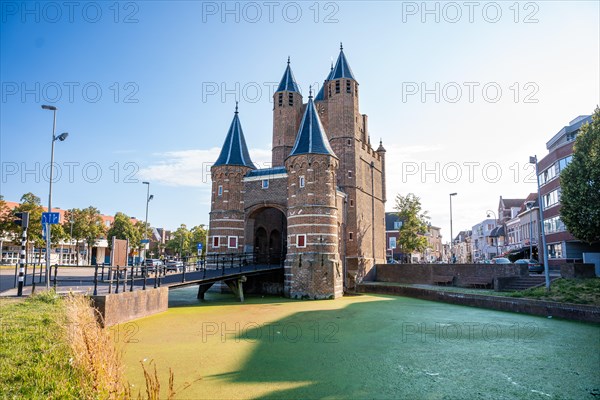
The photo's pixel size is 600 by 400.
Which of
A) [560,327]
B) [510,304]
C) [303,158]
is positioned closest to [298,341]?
[560,327]

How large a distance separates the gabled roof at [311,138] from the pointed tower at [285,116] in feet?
27.4

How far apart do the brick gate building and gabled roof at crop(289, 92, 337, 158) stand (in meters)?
0.07

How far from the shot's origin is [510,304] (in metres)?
18.7

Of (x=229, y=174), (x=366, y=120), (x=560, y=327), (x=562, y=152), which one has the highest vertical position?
(x=366, y=120)

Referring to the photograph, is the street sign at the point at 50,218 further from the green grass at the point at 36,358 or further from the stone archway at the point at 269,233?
the stone archway at the point at 269,233

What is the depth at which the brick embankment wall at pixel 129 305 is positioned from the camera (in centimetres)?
1226

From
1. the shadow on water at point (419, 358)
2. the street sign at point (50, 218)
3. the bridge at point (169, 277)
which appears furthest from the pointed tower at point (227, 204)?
the street sign at point (50, 218)

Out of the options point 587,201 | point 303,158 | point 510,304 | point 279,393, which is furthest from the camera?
point 303,158

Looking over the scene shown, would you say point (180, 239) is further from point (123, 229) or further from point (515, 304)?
point (515, 304)

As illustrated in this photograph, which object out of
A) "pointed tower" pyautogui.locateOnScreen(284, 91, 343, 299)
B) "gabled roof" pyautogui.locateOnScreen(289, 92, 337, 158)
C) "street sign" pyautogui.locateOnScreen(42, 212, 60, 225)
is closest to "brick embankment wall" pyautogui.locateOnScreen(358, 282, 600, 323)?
"pointed tower" pyautogui.locateOnScreen(284, 91, 343, 299)

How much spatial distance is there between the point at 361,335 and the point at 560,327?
7.68 metres

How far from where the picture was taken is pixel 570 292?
61.8 feet

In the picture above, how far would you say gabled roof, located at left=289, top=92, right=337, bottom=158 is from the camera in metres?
26.7

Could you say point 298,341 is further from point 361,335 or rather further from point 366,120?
point 366,120
